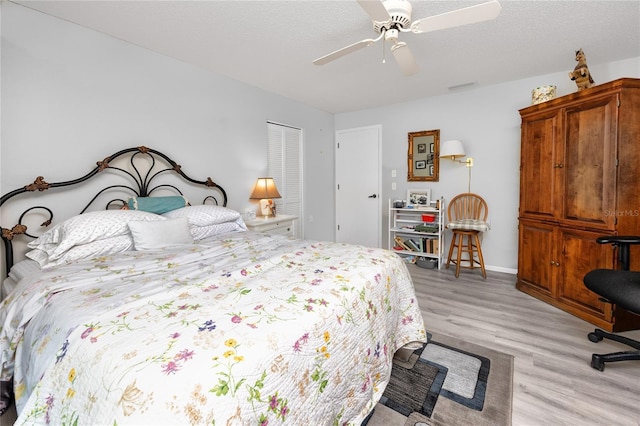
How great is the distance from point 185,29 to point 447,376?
314 cm

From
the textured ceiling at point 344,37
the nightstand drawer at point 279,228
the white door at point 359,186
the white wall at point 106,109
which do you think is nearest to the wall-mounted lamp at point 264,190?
the white wall at point 106,109

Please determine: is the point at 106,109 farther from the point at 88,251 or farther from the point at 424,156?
the point at 424,156

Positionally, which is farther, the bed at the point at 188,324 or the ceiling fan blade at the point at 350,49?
the ceiling fan blade at the point at 350,49

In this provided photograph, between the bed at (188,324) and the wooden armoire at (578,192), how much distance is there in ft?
5.76

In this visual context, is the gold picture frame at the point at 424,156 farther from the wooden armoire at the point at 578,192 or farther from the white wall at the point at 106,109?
the white wall at the point at 106,109

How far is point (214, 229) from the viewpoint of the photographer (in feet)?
8.20

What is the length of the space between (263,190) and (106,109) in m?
1.65

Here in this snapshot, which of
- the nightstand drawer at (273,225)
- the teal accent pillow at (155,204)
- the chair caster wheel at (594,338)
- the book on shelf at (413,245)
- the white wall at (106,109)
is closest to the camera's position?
the white wall at (106,109)

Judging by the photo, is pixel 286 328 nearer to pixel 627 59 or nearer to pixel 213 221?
pixel 213 221

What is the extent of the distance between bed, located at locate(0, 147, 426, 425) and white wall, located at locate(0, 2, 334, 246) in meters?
0.29

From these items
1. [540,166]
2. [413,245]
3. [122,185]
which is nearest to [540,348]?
[540,166]

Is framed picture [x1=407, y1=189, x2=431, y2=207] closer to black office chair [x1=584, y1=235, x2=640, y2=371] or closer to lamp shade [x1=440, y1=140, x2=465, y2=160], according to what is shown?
lamp shade [x1=440, y1=140, x2=465, y2=160]

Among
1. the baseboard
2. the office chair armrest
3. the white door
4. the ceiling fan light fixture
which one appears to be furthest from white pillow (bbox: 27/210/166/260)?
the baseboard

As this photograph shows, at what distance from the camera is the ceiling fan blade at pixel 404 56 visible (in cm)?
199
